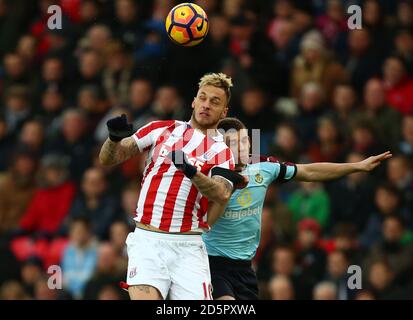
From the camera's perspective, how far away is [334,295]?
11.7 metres

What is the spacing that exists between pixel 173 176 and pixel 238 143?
0.81 meters

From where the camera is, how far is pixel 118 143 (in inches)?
338

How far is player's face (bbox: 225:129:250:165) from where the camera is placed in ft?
30.6

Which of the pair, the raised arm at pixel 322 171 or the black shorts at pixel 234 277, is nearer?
the black shorts at pixel 234 277

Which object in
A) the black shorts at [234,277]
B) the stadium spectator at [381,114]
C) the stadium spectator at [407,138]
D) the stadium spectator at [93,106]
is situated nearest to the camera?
the black shorts at [234,277]

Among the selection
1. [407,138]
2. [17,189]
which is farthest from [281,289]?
[17,189]

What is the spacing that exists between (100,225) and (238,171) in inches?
175

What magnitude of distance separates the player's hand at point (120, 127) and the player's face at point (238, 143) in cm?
118

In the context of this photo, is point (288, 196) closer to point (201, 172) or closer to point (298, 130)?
point (298, 130)

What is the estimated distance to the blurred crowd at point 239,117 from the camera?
481 inches

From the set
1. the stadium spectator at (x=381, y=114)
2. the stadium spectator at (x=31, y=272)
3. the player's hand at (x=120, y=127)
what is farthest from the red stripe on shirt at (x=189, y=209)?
the stadium spectator at (x=31, y=272)

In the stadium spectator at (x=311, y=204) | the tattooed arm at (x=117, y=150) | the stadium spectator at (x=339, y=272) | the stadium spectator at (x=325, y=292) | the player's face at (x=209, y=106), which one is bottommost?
the stadium spectator at (x=325, y=292)

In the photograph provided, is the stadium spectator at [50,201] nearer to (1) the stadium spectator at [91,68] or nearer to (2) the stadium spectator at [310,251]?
(1) the stadium spectator at [91,68]

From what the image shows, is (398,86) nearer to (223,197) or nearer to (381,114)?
(381,114)
